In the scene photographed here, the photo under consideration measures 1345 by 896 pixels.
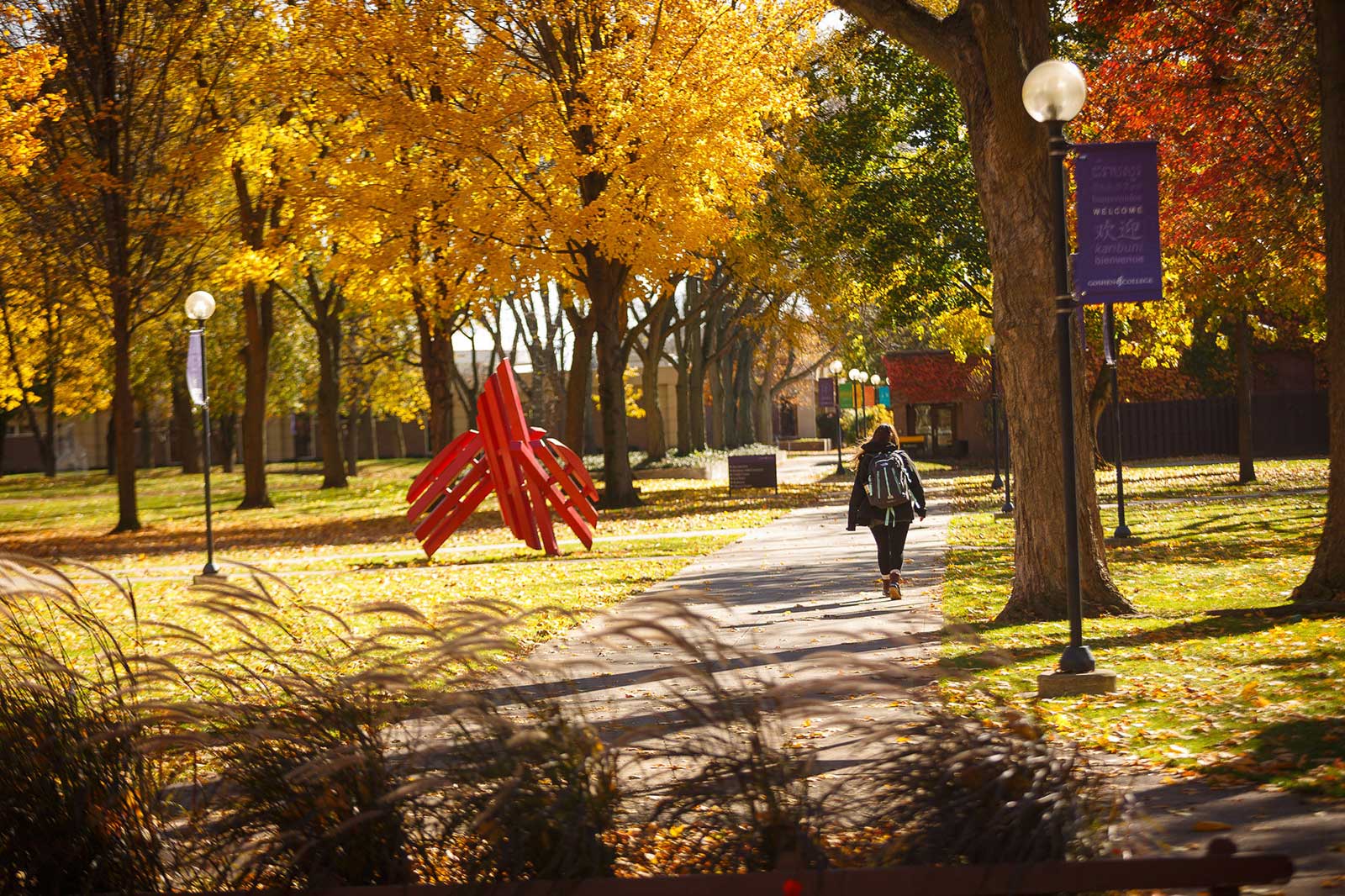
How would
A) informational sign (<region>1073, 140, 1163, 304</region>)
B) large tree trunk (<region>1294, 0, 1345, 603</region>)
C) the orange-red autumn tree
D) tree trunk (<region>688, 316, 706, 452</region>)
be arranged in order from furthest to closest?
1. tree trunk (<region>688, 316, 706, 452</region>)
2. the orange-red autumn tree
3. large tree trunk (<region>1294, 0, 1345, 603</region>)
4. informational sign (<region>1073, 140, 1163, 304</region>)

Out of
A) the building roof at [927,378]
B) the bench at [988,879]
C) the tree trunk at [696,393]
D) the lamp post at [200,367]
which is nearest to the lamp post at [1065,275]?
the bench at [988,879]

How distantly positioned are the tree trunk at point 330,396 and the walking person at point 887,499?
95.5ft

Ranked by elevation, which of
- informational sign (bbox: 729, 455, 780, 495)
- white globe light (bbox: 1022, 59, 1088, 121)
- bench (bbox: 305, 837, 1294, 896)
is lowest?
bench (bbox: 305, 837, 1294, 896)

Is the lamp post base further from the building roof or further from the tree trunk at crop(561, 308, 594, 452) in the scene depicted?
the building roof

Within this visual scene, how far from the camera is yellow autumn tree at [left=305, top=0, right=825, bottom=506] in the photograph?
87.2 feet

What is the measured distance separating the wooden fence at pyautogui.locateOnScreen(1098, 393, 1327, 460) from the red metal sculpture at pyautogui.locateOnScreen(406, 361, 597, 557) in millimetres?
30792

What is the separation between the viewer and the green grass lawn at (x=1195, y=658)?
6914mm

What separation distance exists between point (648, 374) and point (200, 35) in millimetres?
20817

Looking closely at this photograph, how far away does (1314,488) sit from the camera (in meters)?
28.7

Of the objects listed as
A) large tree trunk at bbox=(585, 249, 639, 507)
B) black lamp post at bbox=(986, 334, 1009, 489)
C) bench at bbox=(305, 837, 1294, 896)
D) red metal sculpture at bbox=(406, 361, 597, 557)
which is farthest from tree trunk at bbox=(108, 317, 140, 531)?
bench at bbox=(305, 837, 1294, 896)

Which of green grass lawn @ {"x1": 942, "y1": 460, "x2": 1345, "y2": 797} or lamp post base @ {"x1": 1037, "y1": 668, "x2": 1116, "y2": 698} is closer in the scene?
green grass lawn @ {"x1": 942, "y1": 460, "x2": 1345, "y2": 797}

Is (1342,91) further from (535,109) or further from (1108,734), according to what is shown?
(535,109)

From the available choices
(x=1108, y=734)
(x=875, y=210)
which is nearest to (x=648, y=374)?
(x=875, y=210)

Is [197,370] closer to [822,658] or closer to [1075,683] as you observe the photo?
[1075,683]
